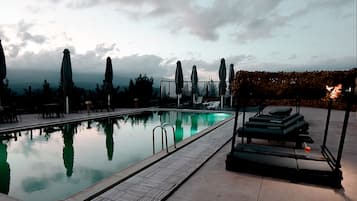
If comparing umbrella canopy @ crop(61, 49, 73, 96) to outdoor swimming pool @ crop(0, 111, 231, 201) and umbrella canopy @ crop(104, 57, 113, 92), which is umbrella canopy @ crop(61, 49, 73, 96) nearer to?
umbrella canopy @ crop(104, 57, 113, 92)

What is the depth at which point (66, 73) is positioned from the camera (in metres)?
10.9

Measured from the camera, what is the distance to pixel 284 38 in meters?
13.9

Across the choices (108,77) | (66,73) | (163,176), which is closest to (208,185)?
(163,176)

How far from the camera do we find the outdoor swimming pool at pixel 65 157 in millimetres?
3723

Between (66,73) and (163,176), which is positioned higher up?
(66,73)

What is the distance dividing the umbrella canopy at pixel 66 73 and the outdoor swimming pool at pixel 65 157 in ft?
10.0

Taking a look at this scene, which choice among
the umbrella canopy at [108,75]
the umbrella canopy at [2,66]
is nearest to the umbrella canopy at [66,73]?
the umbrella canopy at [108,75]

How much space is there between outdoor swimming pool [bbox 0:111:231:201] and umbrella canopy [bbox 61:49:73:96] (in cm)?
305

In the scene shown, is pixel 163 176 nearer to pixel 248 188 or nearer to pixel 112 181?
pixel 112 181

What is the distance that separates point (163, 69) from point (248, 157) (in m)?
27.7

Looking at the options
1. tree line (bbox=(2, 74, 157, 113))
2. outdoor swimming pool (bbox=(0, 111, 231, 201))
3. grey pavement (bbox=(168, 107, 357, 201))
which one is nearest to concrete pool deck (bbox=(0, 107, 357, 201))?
grey pavement (bbox=(168, 107, 357, 201))

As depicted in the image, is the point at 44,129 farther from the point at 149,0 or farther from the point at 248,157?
the point at 248,157

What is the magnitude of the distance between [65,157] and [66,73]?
6.91m

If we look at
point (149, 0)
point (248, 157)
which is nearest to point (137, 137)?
point (248, 157)
